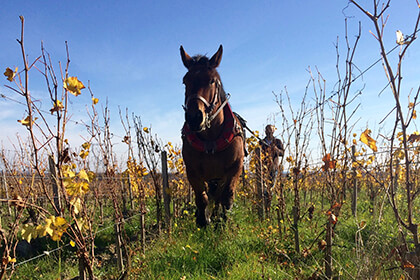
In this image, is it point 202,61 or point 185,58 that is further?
point 185,58

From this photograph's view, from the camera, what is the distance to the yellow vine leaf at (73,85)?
4.44 feet

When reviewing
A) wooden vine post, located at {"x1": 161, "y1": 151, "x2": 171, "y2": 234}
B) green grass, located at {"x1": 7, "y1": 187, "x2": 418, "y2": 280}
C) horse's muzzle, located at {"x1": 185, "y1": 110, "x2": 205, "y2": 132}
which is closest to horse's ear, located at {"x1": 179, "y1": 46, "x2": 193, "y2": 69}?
horse's muzzle, located at {"x1": 185, "y1": 110, "x2": 205, "y2": 132}

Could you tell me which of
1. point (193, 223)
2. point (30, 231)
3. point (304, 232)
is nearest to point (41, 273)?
point (193, 223)

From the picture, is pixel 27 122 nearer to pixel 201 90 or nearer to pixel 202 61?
pixel 201 90

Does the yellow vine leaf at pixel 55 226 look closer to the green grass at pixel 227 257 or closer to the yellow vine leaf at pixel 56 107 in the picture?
the yellow vine leaf at pixel 56 107

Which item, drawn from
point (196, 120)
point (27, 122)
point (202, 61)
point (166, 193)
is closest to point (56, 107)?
point (27, 122)

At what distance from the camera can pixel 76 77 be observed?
1364mm

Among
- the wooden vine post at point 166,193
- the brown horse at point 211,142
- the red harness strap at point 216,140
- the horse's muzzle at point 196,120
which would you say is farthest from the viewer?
the wooden vine post at point 166,193

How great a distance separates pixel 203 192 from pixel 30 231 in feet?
10.7

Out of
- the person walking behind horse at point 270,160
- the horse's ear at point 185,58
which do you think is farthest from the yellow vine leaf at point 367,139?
→ the horse's ear at point 185,58

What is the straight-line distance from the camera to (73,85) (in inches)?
53.5

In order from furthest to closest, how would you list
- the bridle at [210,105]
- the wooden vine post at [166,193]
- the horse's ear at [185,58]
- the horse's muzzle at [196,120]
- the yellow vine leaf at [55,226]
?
the horse's ear at [185,58] → the wooden vine post at [166,193] → the bridle at [210,105] → the horse's muzzle at [196,120] → the yellow vine leaf at [55,226]

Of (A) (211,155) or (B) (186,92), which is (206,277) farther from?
(B) (186,92)

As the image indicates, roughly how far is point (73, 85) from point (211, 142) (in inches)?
110
